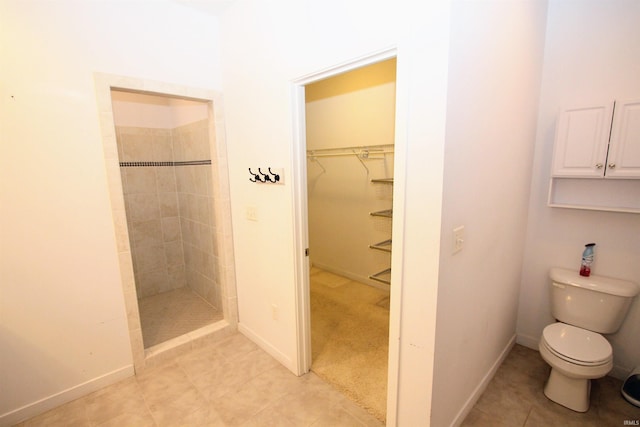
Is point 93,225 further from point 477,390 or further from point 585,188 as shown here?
point 585,188

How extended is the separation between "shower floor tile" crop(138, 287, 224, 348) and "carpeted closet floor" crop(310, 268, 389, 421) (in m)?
1.06

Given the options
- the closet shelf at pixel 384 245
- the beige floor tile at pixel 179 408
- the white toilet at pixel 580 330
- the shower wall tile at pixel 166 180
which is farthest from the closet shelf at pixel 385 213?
the shower wall tile at pixel 166 180

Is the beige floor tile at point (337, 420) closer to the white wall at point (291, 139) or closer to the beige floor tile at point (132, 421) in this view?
the white wall at point (291, 139)

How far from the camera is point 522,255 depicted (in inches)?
91.0

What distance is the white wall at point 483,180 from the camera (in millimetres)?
1261

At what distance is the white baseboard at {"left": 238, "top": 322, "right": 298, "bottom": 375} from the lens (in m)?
2.16

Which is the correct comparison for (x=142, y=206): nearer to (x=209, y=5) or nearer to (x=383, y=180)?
(x=209, y=5)

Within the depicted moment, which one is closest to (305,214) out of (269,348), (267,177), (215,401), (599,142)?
(267,177)

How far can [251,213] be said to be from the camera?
227cm

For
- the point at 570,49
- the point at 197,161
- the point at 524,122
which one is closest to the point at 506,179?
the point at 524,122

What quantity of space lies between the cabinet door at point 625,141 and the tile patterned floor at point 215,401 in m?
2.13

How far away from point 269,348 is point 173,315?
1.20 metres

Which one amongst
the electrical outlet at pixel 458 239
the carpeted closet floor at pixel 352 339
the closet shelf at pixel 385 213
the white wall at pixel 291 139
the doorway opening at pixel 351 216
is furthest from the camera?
the closet shelf at pixel 385 213

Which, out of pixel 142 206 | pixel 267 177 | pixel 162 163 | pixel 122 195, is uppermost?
pixel 162 163
